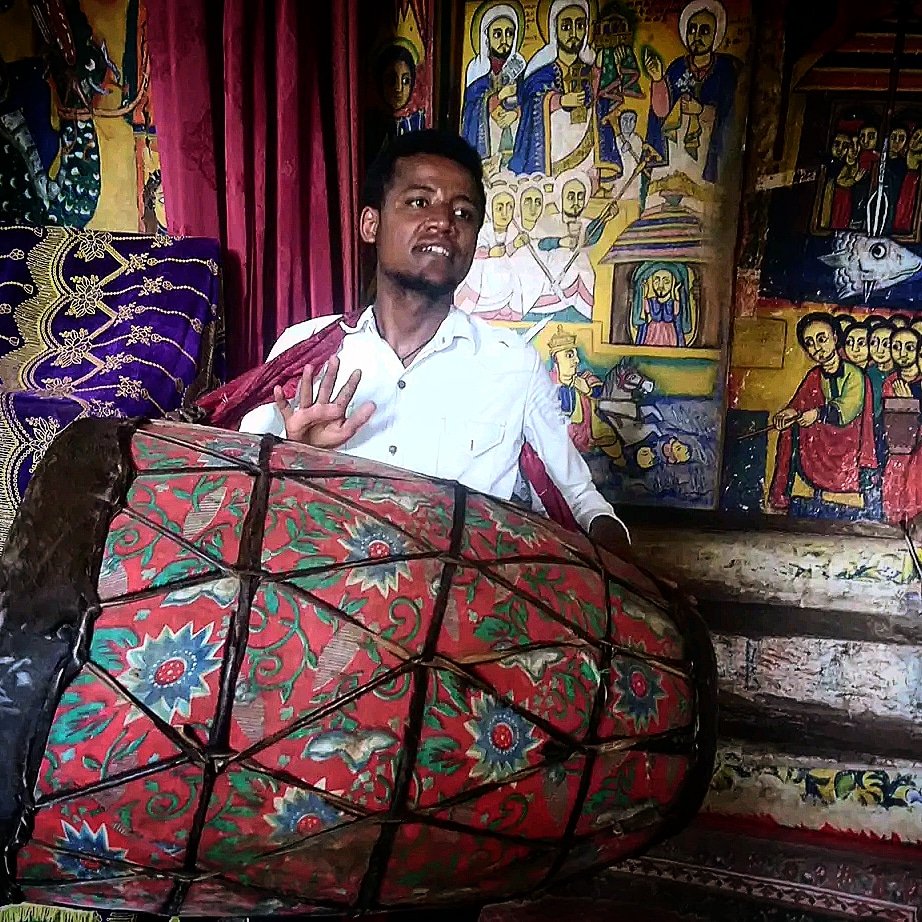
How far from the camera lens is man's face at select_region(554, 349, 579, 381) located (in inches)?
50.0

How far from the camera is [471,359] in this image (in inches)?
47.7

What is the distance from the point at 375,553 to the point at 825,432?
2.60 ft

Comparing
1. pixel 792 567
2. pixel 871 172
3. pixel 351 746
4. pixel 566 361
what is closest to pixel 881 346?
pixel 871 172

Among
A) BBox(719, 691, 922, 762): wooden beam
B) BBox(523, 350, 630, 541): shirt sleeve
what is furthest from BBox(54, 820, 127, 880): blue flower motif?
BBox(719, 691, 922, 762): wooden beam

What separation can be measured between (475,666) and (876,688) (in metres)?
0.80

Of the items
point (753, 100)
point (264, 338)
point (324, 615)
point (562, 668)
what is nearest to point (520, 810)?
point (562, 668)

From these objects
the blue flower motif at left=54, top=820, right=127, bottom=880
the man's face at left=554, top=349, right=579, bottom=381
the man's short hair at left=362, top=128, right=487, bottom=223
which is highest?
the man's short hair at left=362, top=128, right=487, bottom=223

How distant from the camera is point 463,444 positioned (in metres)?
1.19

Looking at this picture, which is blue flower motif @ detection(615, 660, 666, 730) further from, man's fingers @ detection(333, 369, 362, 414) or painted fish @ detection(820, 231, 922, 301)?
painted fish @ detection(820, 231, 922, 301)

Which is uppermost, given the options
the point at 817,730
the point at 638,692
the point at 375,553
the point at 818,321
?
the point at 818,321

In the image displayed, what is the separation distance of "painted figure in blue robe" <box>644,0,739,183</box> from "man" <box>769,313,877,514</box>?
0.29 m

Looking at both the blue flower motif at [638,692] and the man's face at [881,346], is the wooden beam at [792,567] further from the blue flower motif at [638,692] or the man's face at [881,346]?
the blue flower motif at [638,692]

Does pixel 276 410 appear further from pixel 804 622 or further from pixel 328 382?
pixel 804 622

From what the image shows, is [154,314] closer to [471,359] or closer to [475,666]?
[471,359]
